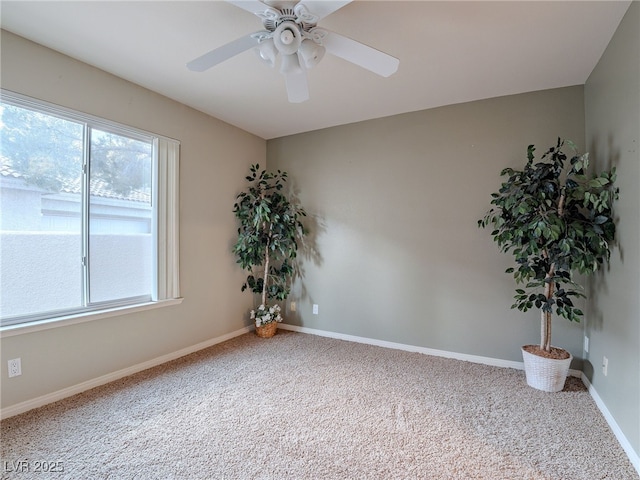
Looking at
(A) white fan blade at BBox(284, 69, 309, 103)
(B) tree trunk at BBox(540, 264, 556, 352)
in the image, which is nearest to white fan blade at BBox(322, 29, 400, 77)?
(A) white fan blade at BBox(284, 69, 309, 103)

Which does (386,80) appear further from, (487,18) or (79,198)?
(79,198)

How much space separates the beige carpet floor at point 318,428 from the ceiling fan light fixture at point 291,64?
2.15 m

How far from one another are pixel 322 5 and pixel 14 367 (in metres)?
2.78

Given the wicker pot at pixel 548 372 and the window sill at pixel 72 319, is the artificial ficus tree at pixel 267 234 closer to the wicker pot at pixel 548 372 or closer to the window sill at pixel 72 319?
the window sill at pixel 72 319

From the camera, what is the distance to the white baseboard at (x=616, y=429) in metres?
1.56

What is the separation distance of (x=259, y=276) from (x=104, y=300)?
1779mm

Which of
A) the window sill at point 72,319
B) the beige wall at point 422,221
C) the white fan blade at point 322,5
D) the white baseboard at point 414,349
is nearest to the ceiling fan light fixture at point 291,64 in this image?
the white fan blade at point 322,5

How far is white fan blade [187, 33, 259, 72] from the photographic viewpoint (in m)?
→ 1.63

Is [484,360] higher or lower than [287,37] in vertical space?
lower

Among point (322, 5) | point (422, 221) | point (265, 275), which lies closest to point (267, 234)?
point (265, 275)

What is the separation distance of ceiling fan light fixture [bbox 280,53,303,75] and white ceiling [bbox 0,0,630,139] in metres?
0.37

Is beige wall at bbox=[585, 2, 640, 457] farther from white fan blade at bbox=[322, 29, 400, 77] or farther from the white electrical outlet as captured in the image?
the white electrical outlet

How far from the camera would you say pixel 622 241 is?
185cm

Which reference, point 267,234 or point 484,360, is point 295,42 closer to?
point 267,234
